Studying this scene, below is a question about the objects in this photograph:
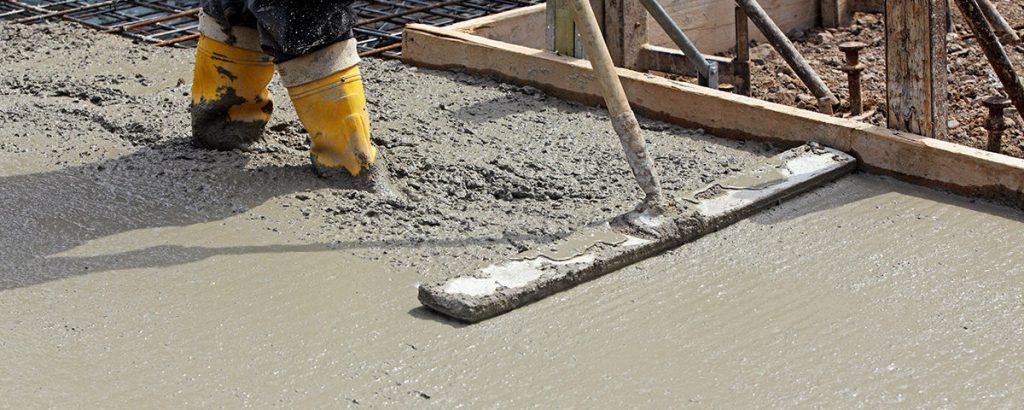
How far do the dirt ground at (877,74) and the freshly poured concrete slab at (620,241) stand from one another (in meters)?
1.05

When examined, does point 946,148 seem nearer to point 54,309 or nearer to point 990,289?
point 990,289

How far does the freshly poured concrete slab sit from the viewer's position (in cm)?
312

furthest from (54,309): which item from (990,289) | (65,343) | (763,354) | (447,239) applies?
(990,289)

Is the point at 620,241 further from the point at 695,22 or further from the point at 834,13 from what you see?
the point at 834,13

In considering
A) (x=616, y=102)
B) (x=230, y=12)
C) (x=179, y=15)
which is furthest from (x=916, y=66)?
(x=179, y=15)

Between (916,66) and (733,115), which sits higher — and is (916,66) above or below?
above

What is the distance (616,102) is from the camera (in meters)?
3.57

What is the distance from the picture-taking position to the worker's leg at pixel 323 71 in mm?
3738

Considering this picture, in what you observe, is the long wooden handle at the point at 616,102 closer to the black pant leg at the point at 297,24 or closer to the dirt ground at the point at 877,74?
the black pant leg at the point at 297,24

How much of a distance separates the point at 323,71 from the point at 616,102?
89 cm

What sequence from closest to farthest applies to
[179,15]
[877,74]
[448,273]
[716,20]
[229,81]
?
1. [448,273]
2. [229,81]
3. [877,74]
4. [179,15]
5. [716,20]

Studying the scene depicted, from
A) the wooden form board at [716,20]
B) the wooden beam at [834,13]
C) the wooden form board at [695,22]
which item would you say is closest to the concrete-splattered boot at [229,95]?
the wooden form board at [695,22]

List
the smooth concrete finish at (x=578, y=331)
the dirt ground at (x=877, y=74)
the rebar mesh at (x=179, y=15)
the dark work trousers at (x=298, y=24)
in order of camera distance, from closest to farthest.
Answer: the smooth concrete finish at (x=578, y=331)
the dark work trousers at (x=298, y=24)
the dirt ground at (x=877, y=74)
the rebar mesh at (x=179, y=15)

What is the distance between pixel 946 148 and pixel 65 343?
8.49 ft
